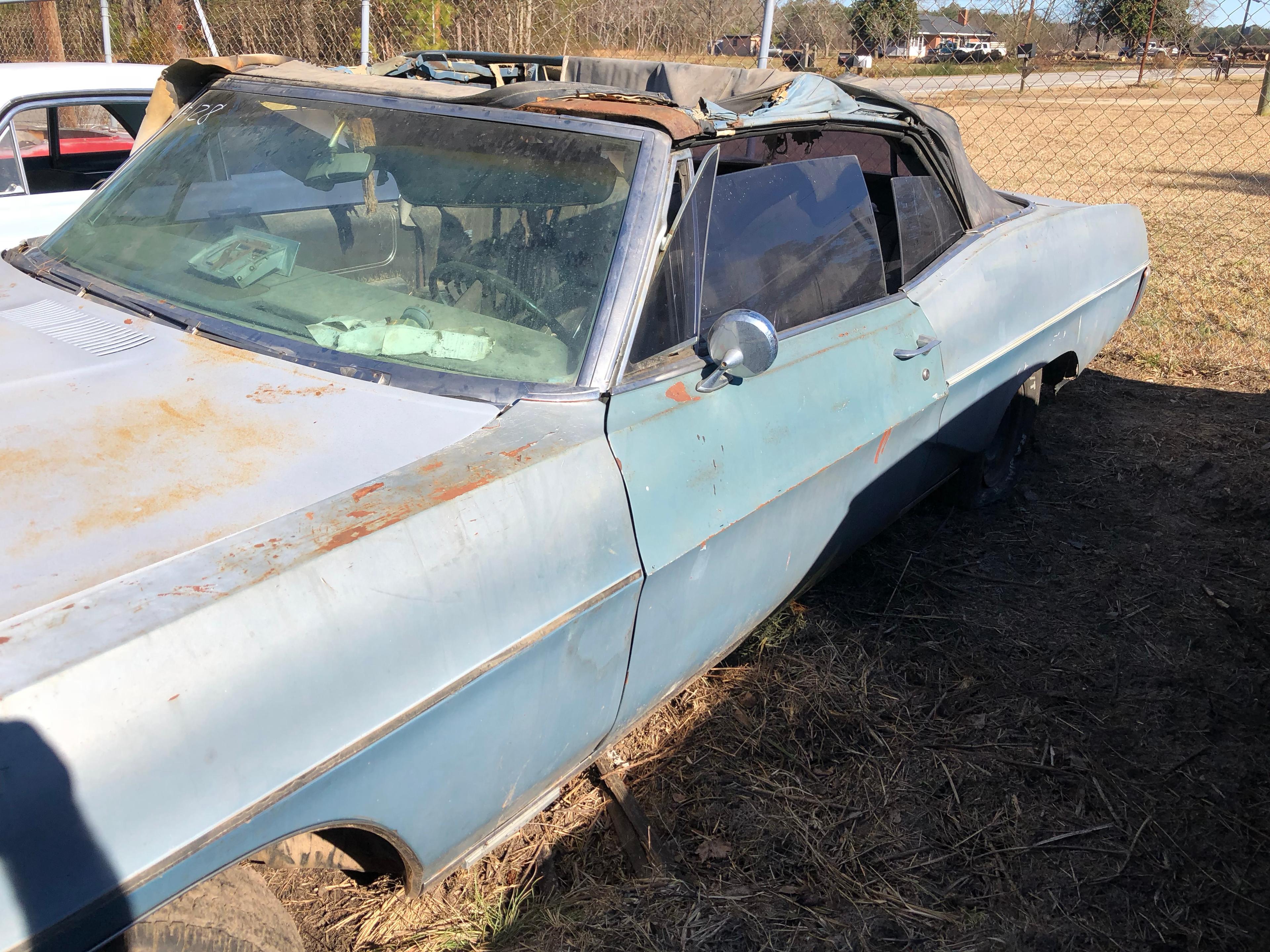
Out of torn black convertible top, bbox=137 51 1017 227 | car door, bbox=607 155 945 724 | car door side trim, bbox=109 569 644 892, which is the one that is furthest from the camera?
torn black convertible top, bbox=137 51 1017 227

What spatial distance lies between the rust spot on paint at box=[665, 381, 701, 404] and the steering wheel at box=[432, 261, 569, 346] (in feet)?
0.79

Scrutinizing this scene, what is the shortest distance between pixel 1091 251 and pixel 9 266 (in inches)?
146

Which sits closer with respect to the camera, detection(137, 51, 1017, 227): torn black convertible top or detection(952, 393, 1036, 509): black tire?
detection(137, 51, 1017, 227): torn black convertible top

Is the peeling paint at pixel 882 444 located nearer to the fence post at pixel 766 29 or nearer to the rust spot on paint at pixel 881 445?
the rust spot on paint at pixel 881 445

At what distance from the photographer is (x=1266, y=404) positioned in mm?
4879

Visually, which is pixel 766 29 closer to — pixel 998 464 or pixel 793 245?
pixel 998 464

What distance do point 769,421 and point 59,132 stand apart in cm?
451

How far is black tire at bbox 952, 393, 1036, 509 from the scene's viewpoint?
3705 mm

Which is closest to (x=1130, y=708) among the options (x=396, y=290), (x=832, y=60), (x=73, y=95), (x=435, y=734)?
(x=435, y=734)

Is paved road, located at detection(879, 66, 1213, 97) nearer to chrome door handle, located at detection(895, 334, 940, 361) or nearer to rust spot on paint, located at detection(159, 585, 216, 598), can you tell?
chrome door handle, located at detection(895, 334, 940, 361)

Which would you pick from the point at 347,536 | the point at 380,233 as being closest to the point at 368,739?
the point at 347,536

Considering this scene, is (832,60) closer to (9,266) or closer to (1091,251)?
(1091,251)

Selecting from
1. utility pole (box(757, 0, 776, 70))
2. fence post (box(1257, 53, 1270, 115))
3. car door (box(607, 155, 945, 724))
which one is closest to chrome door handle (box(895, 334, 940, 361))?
car door (box(607, 155, 945, 724))

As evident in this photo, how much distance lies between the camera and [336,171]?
2.42 metres
